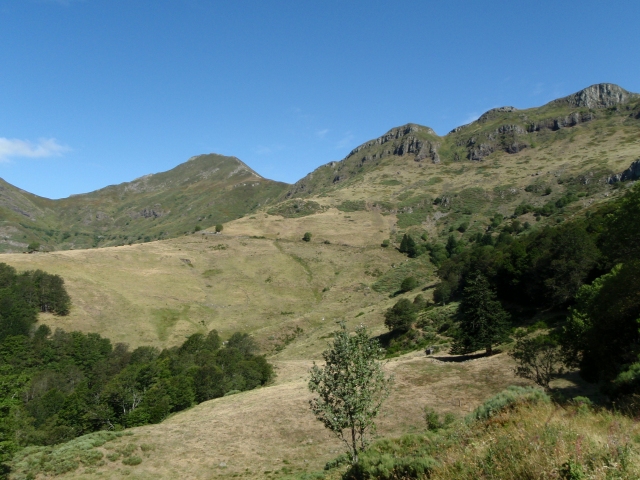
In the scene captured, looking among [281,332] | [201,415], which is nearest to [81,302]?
[281,332]

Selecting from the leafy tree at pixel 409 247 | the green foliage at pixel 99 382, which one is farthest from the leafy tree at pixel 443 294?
the leafy tree at pixel 409 247

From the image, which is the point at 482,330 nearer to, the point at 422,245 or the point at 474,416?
the point at 474,416

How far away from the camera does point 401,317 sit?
203 ft

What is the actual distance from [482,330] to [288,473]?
26.3m

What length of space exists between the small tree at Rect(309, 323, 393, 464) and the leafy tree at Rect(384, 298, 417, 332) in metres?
46.3

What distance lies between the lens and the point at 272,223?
159 metres

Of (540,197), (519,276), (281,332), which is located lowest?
(281,332)

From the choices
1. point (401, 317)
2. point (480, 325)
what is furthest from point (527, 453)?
point (401, 317)

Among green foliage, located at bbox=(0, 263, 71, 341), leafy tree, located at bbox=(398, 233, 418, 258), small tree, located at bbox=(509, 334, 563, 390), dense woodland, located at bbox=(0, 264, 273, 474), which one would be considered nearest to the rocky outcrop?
leafy tree, located at bbox=(398, 233, 418, 258)

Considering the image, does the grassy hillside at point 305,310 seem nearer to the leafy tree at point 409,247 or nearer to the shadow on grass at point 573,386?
the shadow on grass at point 573,386

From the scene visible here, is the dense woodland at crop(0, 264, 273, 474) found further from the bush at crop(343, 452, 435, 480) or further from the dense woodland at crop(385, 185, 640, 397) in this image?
the dense woodland at crop(385, 185, 640, 397)

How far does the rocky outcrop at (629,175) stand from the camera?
419 ft

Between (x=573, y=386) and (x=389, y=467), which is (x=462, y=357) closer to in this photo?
(x=573, y=386)

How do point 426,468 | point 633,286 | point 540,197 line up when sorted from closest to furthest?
point 426,468 < point 633,286 < point 540,197
